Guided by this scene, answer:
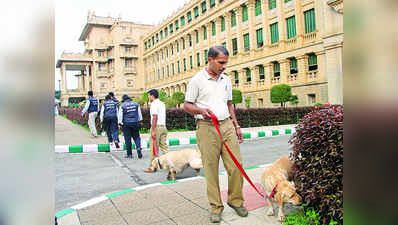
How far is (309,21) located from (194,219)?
25306 millimetres

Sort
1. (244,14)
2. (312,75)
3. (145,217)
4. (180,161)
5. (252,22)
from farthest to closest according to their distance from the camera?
(244,14) < (252,22) < (312,75) < (180,161) < (145,217)

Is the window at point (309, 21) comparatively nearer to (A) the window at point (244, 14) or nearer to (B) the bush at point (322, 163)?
(A) the window at point (244, 14)

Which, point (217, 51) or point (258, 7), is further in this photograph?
point (258, 7)

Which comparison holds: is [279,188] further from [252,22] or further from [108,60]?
[108,60]

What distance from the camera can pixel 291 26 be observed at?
26.5 metres

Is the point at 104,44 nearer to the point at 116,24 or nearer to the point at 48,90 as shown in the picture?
the point at 116,24

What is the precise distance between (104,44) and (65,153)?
65539 millimetres

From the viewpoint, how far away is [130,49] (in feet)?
210

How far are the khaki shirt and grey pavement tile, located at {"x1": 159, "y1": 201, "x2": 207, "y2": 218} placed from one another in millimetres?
1135

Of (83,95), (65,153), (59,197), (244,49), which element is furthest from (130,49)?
(59,197)

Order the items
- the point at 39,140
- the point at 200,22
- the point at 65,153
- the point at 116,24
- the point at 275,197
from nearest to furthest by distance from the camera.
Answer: the point at 39,140, the point at 275,197, the point at 65,153, the point at 200,22, the point at 116,24

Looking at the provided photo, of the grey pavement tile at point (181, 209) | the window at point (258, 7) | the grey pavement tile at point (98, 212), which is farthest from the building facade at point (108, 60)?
the grey pavement tile at point (181, 209)

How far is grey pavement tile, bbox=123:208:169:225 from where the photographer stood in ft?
10.3

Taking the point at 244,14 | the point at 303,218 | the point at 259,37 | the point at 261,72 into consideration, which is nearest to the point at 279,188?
the point at 303,218
